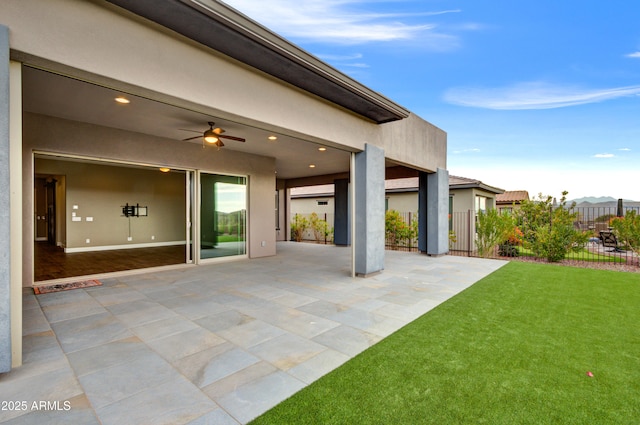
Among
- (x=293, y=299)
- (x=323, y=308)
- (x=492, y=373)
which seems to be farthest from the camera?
(x=293, y=299)

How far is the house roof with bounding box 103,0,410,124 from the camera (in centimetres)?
290

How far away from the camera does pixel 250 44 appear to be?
11.6ft

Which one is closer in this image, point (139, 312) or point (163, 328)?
point (163, 328)

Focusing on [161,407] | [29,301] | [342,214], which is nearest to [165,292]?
[29,301]

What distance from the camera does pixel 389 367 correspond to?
2.63m

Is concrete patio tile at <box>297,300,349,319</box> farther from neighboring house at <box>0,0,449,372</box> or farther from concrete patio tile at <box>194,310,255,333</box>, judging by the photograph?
neighboring house at <box>0,0,449,372</box>

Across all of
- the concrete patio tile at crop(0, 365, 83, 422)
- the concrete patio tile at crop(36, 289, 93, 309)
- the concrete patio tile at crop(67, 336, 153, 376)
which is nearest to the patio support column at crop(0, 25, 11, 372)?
the concrete patio tile at crop(0, 365, 83, 422)

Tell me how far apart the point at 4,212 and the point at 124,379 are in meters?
1.64

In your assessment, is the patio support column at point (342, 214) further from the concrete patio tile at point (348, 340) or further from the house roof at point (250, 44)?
the concrete patio tile at point (348, 340)

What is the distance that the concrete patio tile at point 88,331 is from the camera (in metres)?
3.10

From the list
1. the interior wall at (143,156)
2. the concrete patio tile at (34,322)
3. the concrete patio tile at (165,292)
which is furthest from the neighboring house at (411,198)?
the concrete patio tile at (34,322)

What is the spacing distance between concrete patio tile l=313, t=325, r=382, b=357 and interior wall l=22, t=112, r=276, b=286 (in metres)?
5.74

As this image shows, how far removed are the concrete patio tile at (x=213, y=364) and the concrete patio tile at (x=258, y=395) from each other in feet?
0.98

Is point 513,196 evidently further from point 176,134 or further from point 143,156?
point 143,156
